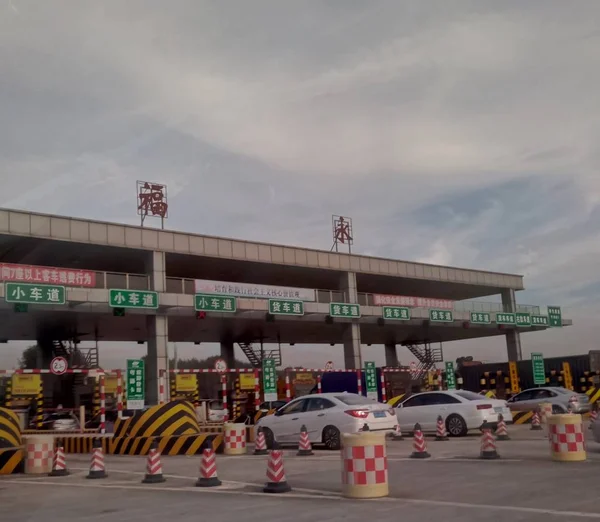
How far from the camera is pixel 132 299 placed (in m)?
30.5

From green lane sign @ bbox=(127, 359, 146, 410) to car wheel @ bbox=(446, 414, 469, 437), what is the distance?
11.4 m

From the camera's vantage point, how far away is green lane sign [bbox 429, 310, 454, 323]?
133 ft

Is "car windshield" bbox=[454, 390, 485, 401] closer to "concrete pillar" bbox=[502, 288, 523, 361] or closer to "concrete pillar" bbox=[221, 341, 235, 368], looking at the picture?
"concrete pillar" bbox=[502, 288, 523, 361]

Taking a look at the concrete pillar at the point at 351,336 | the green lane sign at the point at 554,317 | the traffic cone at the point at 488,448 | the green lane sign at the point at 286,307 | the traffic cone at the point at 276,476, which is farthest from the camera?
the green lane sign at the point at 554,317

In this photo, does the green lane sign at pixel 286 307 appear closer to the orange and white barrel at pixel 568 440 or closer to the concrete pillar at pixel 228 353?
the concrete pillar at pixel 228 353

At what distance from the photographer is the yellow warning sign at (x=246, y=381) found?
1160 inches

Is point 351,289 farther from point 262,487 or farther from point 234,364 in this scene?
point 262,487

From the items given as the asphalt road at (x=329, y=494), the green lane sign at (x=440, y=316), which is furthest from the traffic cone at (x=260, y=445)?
the green lane sign at (x=440, y=316)

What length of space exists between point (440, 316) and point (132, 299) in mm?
18506

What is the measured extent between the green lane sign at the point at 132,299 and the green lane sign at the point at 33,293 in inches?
80.8

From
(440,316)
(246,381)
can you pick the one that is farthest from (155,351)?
(440,316)

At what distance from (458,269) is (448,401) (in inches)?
1041

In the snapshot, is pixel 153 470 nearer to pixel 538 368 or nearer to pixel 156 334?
pixel 156 334

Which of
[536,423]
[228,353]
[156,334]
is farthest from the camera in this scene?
[228,353]
